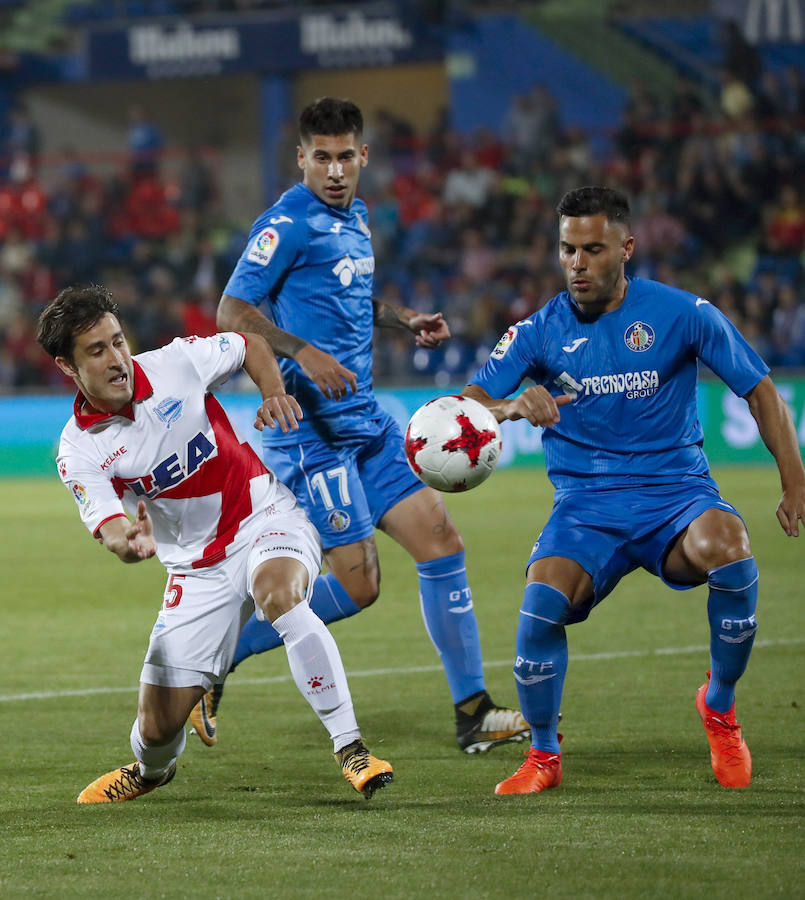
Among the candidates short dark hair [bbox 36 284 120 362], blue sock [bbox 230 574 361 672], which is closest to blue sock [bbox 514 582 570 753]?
blue sock [bbox 230 574 361 672]

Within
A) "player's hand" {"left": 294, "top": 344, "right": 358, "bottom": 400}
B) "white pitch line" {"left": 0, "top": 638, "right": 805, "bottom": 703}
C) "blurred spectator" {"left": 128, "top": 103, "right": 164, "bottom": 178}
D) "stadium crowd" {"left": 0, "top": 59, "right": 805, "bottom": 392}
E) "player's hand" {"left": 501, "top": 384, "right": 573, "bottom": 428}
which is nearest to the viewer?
"player's hand" {"left": 501, "top": 384, "right": 573, "bottom": 428}

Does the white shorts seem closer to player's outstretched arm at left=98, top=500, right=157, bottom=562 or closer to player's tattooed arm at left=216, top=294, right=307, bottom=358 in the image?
player's outstretched arm at left=98, top=500, right=157, bottom=562

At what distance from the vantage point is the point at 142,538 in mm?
4238

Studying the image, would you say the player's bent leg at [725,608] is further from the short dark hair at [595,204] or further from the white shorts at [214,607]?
the white shorts at [214,607]

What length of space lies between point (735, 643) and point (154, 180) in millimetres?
20540

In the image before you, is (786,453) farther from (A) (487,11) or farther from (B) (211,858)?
(A) (487,11)

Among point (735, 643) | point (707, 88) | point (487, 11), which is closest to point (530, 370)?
point (735, 643)

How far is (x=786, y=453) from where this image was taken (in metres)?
4.93

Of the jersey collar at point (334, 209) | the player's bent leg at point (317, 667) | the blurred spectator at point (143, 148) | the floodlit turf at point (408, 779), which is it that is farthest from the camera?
the blurred spectator at point (143, 148)

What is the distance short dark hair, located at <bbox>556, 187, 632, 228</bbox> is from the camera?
16.7ft

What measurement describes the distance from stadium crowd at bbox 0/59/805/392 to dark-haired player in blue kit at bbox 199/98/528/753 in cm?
1161

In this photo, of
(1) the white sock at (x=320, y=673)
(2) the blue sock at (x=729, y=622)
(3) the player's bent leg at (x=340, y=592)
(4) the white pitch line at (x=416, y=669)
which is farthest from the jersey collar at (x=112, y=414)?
(4) the white pitch line at (x=416, y=669)

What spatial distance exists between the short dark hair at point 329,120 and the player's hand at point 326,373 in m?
1.06

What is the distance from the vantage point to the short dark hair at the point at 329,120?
603 cm
